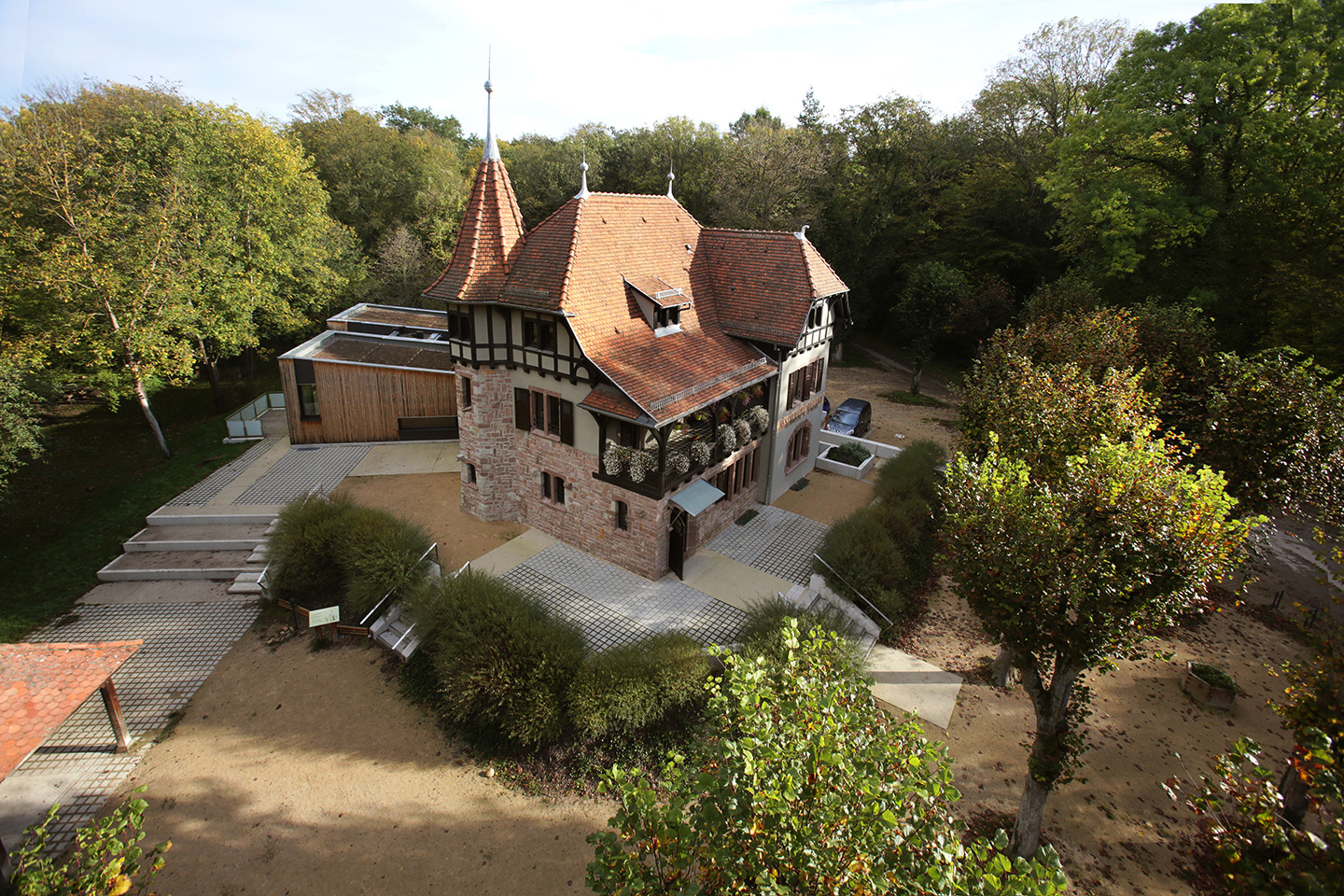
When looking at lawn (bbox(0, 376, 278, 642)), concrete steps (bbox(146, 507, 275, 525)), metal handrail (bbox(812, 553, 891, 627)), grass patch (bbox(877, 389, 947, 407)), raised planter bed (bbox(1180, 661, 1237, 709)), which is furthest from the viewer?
grass patch (bbox(877, 389, 947, 407))

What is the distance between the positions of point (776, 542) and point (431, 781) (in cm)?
1145

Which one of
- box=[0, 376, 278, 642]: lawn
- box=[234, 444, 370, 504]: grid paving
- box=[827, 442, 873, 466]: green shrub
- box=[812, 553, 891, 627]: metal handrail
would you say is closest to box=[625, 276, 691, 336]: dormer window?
box=[812, 553, 891, 627]: metal handrail

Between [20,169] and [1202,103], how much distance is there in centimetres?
4327

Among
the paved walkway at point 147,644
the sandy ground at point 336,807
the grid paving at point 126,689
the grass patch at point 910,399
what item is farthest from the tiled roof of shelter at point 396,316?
the grass patch at point 910,399

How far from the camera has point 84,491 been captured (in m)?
23.2

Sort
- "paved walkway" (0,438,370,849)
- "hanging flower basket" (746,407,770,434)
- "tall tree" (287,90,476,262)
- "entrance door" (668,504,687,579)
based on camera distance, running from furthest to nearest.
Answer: "tall tree" (287,90,476,262), "hanging flower basket" (746,407,770,434), "entrance door" (668,504,687,579), "paved walkway" (0,438,370,849)

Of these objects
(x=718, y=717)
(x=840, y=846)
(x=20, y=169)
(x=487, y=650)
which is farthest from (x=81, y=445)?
(x=840, y=846)

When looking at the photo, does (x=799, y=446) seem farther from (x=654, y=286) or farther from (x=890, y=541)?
(x=654, y=286)

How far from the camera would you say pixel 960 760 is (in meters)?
12.8

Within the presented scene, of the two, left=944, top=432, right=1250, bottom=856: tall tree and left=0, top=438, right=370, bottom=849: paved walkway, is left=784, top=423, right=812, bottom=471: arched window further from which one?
left=0, top=438, right=370, bottom=849: paved walkway

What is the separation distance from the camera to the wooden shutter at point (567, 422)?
695 inches

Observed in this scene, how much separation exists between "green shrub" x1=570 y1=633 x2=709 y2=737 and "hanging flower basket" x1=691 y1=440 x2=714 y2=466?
210 inches

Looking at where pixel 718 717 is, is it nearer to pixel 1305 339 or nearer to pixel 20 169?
pixel 1305 339

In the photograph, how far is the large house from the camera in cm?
1672
